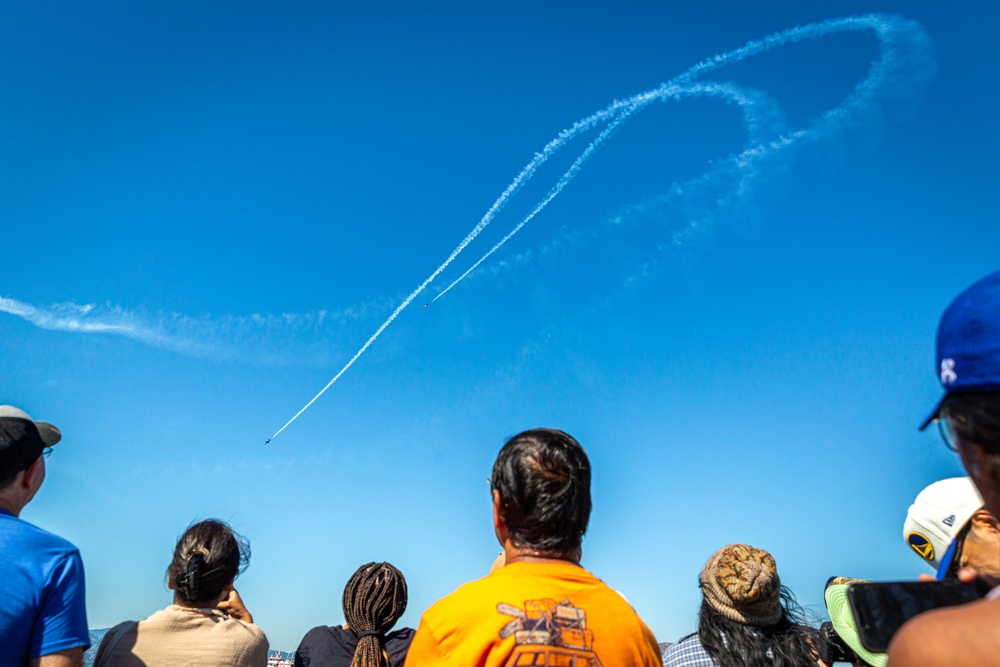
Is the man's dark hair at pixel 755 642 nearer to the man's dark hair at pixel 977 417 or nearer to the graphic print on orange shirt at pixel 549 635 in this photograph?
the graphic print on orange shirt at pixel 549 635

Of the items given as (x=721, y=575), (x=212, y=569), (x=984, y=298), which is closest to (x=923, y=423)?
(x=984, y=298)

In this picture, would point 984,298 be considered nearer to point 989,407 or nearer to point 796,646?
point 989,407

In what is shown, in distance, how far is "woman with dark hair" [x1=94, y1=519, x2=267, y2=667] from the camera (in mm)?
5141

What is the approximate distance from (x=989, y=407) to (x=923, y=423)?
33 cm

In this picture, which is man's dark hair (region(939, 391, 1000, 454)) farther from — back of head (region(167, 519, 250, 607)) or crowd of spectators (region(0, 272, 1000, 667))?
back of head (region(167, 519, 250, 607))

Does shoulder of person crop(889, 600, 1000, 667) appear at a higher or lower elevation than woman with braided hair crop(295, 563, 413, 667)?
higher

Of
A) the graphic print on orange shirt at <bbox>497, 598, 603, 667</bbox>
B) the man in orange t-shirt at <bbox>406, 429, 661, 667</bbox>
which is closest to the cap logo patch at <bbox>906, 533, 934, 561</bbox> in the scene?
the man in orange t-shirt at <bbox>406, 429, 661, 667</bbox>

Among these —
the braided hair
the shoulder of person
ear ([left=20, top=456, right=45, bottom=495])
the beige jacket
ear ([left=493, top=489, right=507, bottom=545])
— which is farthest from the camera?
the braided hair

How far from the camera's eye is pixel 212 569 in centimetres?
549

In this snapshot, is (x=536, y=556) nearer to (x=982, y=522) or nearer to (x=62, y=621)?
(x=982, y=522)

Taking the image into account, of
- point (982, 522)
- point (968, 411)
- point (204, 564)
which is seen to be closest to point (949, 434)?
point (968, 411)

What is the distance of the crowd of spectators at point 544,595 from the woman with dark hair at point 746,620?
0.04 ft

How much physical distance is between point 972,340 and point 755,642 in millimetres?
4439

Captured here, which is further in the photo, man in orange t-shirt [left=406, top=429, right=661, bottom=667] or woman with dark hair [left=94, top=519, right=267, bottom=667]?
woman with dark hair [left=94, top=519, right=267, bottom=667]
